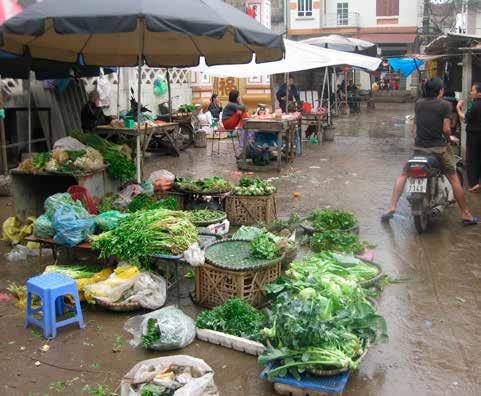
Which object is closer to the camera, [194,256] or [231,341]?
[231,341]

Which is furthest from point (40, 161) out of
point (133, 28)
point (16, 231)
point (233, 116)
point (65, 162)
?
point (233, 116)

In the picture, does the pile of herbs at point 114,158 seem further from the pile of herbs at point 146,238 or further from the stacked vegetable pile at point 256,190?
the pile of herbs at point 146,238

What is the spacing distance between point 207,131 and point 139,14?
12010mm

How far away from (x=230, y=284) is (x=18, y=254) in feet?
9.17

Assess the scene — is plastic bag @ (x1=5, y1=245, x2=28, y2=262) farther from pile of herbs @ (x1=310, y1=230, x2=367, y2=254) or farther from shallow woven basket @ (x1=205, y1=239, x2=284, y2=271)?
pile of herbs @ (x1=310, y1=230, x2=367, y2=254)

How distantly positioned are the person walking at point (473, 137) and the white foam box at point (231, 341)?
638 cm

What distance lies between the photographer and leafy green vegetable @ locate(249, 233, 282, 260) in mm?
4848

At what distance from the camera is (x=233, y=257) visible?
4859 millimetres

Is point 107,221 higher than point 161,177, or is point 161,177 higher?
point 161,177

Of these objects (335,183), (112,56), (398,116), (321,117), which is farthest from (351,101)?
(112,56)

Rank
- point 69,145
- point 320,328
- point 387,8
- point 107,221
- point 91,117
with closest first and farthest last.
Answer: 1. point 320,328
2. point 107,221
3. point 69,145
4. point 91,117
5. point 387,8

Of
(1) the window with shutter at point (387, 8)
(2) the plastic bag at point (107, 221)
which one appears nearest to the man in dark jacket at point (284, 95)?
(2) the plastic bag at point (107, 221)

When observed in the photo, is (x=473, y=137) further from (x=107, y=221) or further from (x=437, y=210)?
(x=107, y=221)

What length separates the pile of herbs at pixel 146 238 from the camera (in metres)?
4.84
